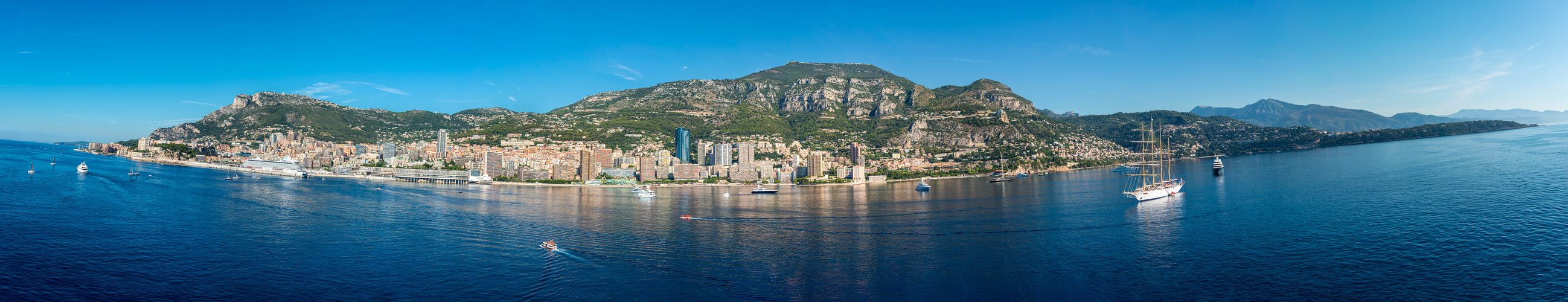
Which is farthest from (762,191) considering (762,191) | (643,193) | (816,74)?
(816,74)

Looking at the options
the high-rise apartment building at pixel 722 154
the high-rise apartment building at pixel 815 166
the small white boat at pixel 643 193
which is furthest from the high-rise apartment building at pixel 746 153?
the small white boat at pixel 643 193

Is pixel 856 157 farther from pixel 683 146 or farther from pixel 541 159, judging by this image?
pixel 541 159

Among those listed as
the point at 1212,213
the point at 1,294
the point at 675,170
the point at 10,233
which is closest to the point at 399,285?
the point at 1,294

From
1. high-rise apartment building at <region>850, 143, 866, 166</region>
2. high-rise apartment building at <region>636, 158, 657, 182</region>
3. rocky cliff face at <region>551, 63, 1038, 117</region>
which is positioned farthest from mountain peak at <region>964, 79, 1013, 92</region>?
high-rise apartment building at <region>636, 158, 657, 182</region>

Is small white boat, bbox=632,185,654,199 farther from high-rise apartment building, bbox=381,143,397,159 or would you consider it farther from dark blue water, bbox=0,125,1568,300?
high-rise apartment building, bbox=381,143,397,159

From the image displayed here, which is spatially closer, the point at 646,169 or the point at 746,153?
the point at 646,169
